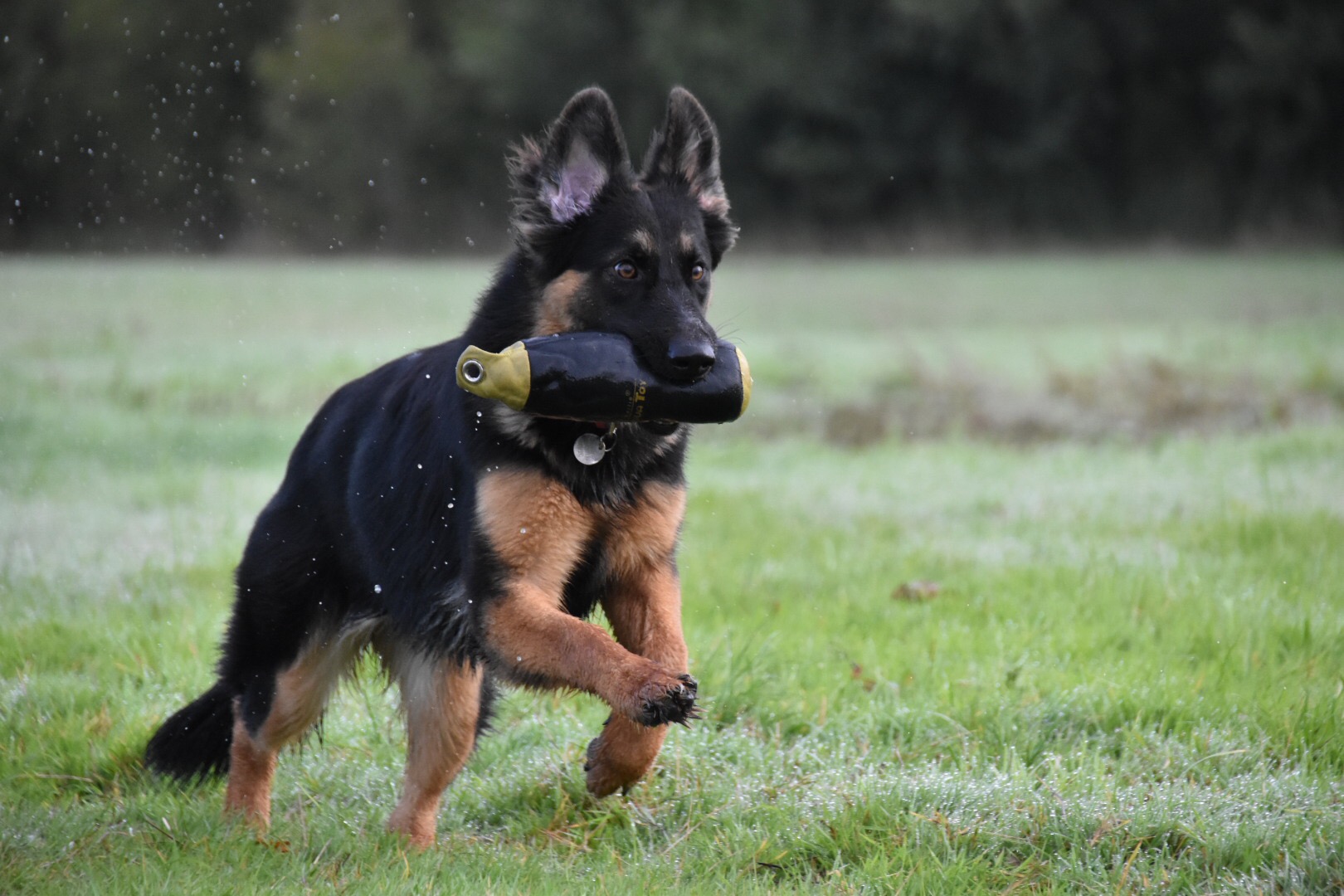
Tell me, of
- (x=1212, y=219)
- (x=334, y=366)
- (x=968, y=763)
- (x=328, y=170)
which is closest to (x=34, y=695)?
(x=968, y=763)

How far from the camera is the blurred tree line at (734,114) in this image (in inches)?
1329

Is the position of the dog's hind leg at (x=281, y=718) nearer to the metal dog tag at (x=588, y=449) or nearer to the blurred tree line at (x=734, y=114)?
the metal dog tag at (x=588, y=449)

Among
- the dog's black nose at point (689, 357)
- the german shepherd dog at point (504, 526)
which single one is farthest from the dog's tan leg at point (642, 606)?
the dog's black nose at point (689, 357)

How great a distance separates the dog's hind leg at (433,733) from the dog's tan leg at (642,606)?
0.45 metres

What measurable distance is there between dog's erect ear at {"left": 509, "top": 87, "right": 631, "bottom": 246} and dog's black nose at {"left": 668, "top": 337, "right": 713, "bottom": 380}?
68 centimetres

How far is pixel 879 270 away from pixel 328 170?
2161 cm

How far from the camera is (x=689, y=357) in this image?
3.81 meters

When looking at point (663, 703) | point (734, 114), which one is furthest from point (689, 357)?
point (734, 114)

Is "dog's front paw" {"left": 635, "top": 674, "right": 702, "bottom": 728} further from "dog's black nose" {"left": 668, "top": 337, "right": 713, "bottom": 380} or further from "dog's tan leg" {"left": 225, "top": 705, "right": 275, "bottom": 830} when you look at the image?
"dog's tan leg" {"left": 225, "top": 705, "right": 275, "bottom": 830}

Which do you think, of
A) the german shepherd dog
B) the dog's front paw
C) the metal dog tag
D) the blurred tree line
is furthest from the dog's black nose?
the blurred tree line

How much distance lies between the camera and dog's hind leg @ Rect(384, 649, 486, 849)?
4148mm

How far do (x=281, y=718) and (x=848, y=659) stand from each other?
2.30 meters

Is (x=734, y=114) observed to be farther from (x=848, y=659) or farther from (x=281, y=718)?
(x=281, y=718)

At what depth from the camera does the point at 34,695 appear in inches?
205
